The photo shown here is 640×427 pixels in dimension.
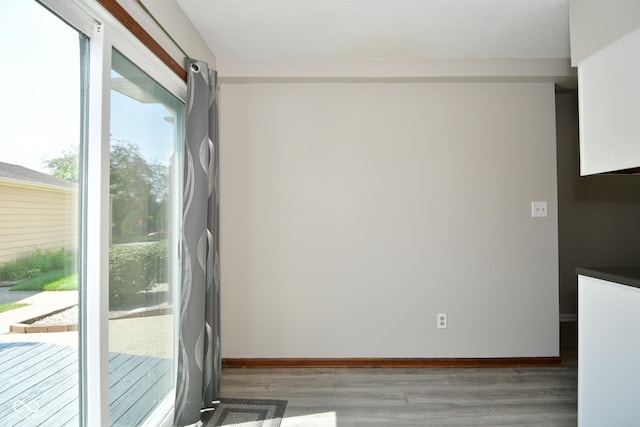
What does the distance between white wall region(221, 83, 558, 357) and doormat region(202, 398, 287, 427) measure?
23.1 inches

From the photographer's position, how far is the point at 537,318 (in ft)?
10.0

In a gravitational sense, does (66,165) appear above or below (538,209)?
above

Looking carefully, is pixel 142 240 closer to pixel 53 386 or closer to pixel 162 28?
pixel 53 386

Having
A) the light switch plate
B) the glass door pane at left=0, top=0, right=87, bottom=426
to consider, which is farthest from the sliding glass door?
the light switch plate

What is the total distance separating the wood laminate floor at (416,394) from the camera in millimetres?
2268

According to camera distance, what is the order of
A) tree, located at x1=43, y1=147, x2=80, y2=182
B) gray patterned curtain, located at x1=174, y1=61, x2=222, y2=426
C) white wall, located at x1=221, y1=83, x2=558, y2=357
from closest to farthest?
tree, located at x1=43, y1=147, x2=80, y2=182 → gray patterned curtain, located at x1=174, y1=61, x2=222, y2=426 → white wall, located at x1=221, y1=83, x2=558, y2=357

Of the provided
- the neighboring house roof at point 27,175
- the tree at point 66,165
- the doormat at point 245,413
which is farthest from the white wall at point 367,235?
the neighboring house roof at point 27,175

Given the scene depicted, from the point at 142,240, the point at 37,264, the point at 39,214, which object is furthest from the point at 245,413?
the point at 39,214

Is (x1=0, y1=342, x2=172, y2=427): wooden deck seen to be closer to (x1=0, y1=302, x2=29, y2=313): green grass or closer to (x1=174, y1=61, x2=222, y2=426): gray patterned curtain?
(x1=0, y1=302, x2=29, y2=313): green grass

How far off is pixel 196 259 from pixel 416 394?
1.72 metres

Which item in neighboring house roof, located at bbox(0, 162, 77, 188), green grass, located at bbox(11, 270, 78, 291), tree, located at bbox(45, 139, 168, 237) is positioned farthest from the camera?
tree, located at bbox(45, 139, 168, 237)

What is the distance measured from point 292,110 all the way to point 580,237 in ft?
11.3

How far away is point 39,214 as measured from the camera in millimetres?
1273

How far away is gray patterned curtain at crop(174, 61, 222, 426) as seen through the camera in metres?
2.17
